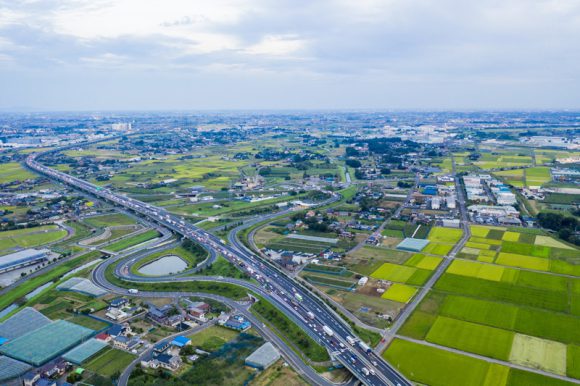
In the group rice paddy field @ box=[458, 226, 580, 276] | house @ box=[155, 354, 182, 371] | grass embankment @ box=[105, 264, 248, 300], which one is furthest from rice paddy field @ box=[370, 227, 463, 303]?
house @ box=[155, 354, 182, 371]

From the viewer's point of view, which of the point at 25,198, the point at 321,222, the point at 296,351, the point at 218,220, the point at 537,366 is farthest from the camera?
the point at 25,198

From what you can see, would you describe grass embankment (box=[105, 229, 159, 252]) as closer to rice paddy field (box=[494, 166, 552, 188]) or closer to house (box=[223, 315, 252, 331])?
house (box=[223, 315, 252, 331])

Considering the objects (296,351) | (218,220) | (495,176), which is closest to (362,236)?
(218,220)

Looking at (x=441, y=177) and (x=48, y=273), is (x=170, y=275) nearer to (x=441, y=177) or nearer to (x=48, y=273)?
(x=48, y=273)

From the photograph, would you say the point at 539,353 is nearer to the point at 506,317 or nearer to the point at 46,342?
the point at 506,317

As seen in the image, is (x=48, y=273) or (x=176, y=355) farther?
(x=48, y=273)

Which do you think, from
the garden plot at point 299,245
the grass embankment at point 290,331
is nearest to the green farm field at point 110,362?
the grass embankment at point 290,331

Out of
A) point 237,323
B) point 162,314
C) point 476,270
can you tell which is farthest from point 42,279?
point 476,270
